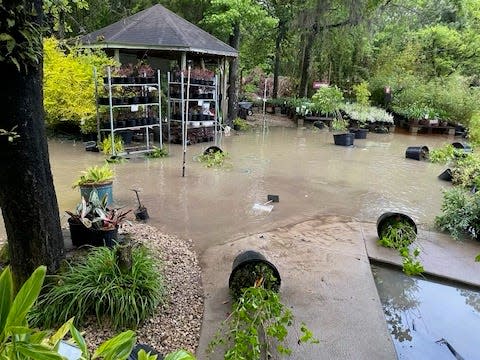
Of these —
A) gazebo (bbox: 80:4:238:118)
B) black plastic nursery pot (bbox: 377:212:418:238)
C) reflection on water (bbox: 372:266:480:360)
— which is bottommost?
reflection on water (bbox: 372:266:480:360)

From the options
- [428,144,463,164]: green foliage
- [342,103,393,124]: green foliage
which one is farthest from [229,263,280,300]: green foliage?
[342,103,393,124]: green foliage

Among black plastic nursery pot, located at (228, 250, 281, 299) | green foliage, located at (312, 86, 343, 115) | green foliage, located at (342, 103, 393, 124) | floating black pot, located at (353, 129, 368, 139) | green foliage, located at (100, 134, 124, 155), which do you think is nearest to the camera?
black plastic nursery pot, located at (228, 250, 281, 299)

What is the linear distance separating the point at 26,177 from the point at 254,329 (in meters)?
1.67

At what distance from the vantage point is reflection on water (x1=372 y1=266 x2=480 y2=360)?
2.91 m

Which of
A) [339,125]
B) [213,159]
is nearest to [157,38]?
[213,159]

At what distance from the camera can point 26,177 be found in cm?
244

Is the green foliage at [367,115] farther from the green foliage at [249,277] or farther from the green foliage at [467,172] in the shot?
the green foliage at [249,277]

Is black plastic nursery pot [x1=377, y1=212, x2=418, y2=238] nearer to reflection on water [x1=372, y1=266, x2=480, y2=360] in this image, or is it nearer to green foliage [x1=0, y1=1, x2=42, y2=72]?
reflection on water [x1=372, y1=266, x2=480, y2=360]

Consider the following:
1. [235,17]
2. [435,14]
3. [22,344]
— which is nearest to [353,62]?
[435,14]

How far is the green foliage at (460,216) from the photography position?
475 centimetres

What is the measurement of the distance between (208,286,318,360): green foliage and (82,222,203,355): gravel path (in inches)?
10.0

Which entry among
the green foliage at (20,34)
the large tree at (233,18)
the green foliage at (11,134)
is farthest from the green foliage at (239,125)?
the green foliage at (11,134)

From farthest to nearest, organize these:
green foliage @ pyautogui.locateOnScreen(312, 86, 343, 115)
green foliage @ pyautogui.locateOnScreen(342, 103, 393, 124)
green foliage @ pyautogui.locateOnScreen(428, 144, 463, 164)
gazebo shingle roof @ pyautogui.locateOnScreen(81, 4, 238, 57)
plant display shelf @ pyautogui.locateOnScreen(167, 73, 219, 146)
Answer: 1. green foliage @ pyautogui.locateOnScreen(312, 86, 343, 115)
2. green foliage @ pyautogui.locateOnScreen(342, 103, 393, 124)
3. gazebo shingle roof @ pyautogui.locateOnScreen(81, 4, 238, 57)
4. plant display shelf @ pyautogui.locateOnScreen(167, 73, 219, 146)
5. green foliage @ pyautogui.locateOnScreen(428, 144, 463, 164)

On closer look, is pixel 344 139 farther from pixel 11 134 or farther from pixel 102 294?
pixel 11 134
